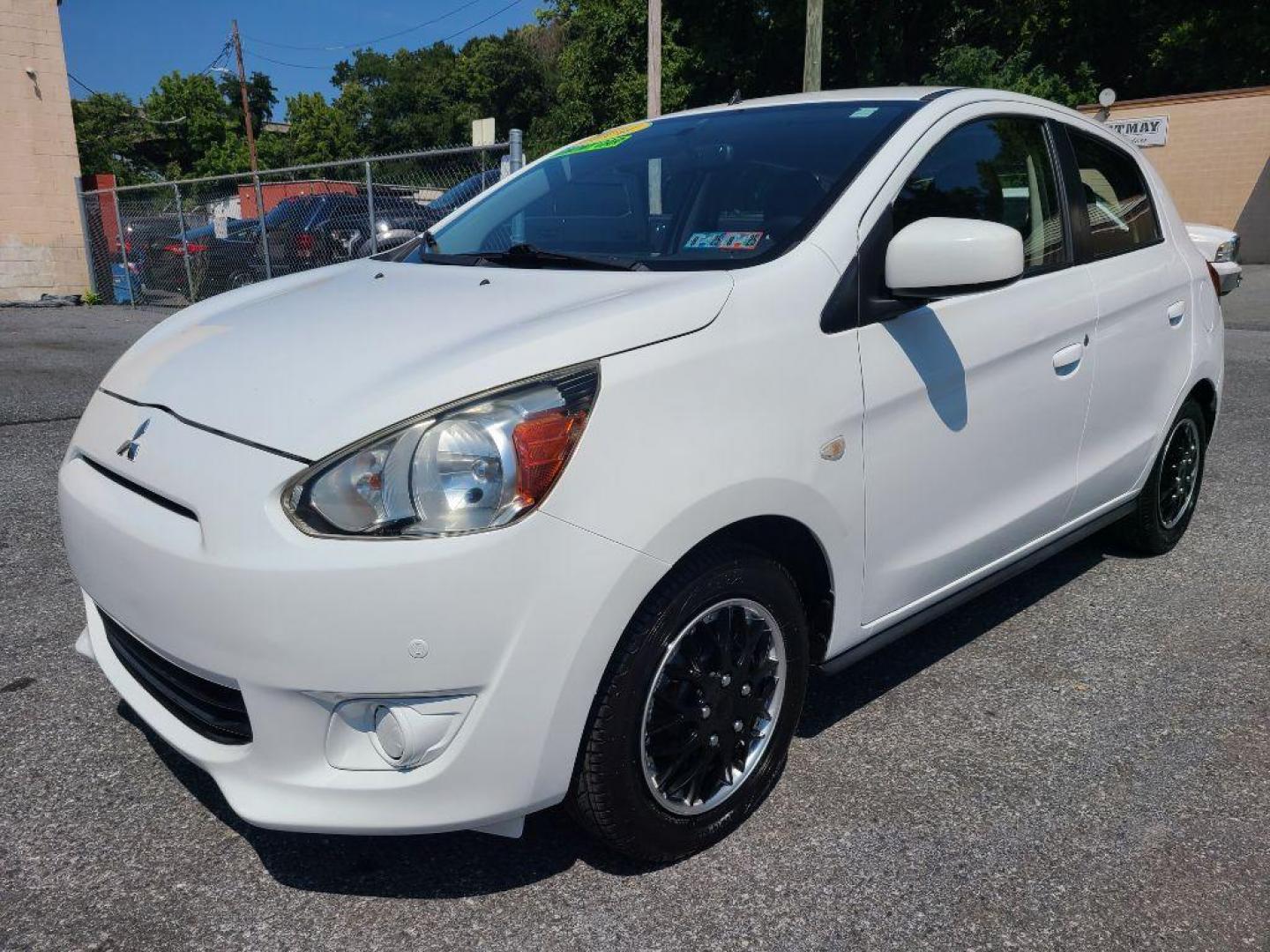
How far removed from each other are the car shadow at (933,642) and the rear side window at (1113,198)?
125 centimetres

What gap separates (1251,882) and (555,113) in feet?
119

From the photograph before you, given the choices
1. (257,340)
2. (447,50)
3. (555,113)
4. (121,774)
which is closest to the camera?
(257,340)

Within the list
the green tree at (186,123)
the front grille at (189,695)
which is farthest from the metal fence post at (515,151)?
the green tree at (186,123)

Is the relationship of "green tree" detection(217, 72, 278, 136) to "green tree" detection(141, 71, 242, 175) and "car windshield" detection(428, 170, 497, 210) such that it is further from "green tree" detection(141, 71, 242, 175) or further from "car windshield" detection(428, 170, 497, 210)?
"car windshield" detection(428, 170, 497, 210)

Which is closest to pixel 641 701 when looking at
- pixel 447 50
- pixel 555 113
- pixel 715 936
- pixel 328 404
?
pixel 715 936

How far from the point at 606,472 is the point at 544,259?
102cm

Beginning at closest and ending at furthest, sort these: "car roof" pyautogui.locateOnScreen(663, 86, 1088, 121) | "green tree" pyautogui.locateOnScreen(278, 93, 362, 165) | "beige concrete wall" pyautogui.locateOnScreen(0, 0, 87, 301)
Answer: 1. "car roof" pyautogui.locateOnScreen(663, 86, 1088, 121)
2. "beige concrete wall" pyautogui.locateOnScreen(0, 0, 87, 301)
3. "green tree" pyautogui.locateOnScreen(278, 93, 362, 165)

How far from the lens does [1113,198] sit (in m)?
3.52

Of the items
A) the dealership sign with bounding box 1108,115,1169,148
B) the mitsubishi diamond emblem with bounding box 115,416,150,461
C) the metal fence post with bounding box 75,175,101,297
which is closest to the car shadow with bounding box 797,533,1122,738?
the mitsubishi diamond emblem with bounding box 115,416,150,461

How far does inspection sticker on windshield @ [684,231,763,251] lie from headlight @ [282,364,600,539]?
0.84 metres

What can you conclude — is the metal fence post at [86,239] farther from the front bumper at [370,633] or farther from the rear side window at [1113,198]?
the front bumper at [370,633]

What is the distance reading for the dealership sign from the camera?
2141 cm

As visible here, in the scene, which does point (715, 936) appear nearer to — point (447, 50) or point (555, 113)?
point (555, 113)

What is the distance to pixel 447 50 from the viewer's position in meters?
94.1
